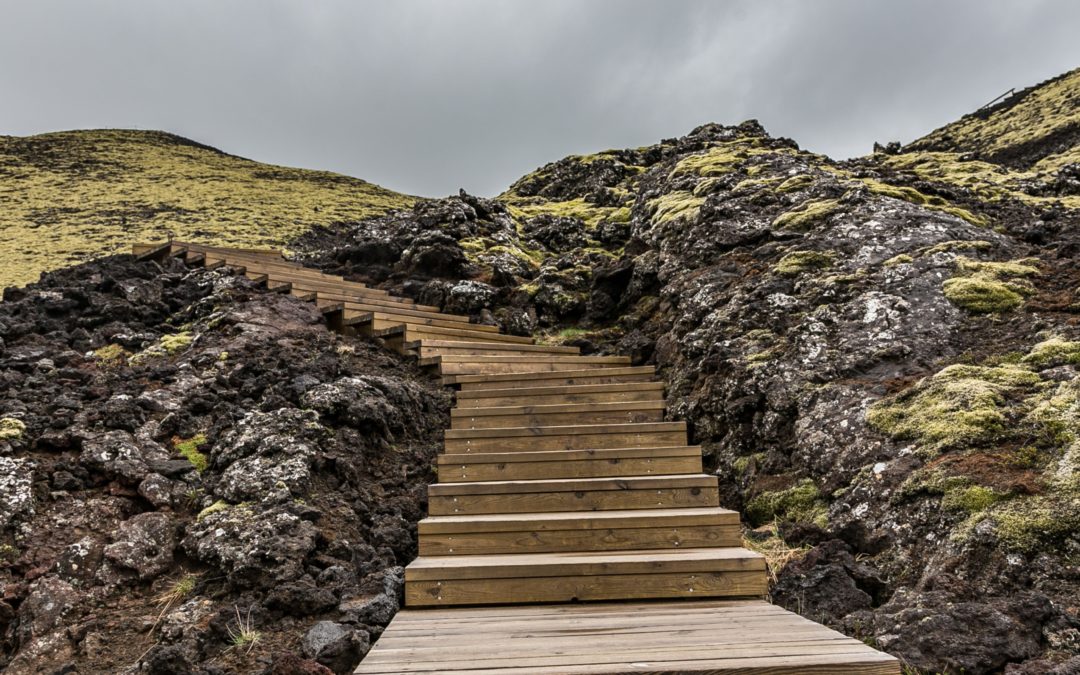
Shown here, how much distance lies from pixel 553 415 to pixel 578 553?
211 centimetres

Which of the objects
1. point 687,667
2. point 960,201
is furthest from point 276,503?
point 960,201

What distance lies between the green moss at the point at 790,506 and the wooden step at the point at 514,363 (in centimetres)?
318

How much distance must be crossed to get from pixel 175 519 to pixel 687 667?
13.1 feet

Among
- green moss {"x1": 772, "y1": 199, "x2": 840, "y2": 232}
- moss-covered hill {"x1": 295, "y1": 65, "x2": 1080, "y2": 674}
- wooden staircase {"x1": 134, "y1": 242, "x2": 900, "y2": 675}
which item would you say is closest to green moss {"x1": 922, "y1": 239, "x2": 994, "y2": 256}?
moss-covered hill {"x1": 295, "y1": 65, "x2": 1080, "y2": 674}

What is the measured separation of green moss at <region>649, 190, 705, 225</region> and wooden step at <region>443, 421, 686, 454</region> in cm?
446

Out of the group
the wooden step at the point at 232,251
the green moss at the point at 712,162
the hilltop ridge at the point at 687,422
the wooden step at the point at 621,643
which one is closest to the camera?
the wooden step at the point at 621,643

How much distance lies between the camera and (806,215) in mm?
8094

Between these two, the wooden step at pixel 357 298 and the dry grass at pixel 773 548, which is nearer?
the dry grass at pixel 773 548

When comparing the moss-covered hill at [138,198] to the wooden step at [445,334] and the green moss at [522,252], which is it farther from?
the wooden step at [445,334]

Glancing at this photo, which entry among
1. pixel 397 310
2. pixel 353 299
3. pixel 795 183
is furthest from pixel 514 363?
pixel 795 183

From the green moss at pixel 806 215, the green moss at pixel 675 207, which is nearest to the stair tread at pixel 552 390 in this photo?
the green moss at pixel 806 215

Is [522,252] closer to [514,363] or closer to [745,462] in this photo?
[514,363]

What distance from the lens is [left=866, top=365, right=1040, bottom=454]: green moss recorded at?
14.4 feet

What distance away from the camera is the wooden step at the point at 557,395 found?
6.81 metres
